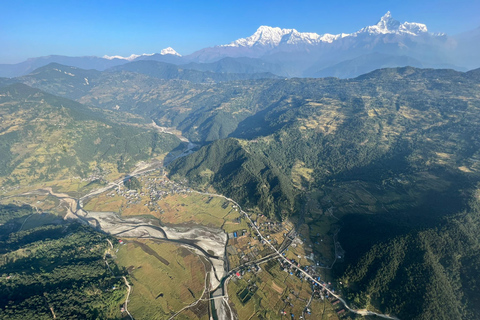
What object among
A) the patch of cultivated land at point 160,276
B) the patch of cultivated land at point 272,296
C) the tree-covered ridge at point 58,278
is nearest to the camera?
the tree-covered ridge at point 58,278

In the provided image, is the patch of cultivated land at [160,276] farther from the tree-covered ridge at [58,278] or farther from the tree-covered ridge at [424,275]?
the tree-covered ridge at [424,275]

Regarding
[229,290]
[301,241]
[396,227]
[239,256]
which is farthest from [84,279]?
[396,227]

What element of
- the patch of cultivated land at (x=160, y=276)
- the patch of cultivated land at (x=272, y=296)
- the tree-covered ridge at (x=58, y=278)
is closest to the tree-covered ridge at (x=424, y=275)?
the patch of cultivated land at (x=272, y=296)

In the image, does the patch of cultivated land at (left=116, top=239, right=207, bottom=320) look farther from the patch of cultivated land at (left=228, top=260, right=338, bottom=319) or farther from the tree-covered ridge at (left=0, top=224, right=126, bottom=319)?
the patch of cultivated land at (left=228, top=260, right=338, bottom=319)

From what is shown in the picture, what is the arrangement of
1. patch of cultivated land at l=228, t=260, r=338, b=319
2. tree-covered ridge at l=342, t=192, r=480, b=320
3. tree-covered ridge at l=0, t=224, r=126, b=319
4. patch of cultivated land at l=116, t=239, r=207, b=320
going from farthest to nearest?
patch of cultivated land at l=116, t=239, r=207, b=320
patch of cultivated land at l=228, t=260, r=338, b=319
tree-covered ridge at l=342, t=192, r=480, b=320
tree-covered ridge at l=0, t=224, r=126, b=319

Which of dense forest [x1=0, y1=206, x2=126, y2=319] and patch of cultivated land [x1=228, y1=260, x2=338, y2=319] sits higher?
dense forest [x1=0, y1=206, x2=126, y2=319]

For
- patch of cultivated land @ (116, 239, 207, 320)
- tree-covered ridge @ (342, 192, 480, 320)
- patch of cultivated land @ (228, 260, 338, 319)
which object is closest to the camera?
tree-covered ridge @ (342, 192, 480, 320)

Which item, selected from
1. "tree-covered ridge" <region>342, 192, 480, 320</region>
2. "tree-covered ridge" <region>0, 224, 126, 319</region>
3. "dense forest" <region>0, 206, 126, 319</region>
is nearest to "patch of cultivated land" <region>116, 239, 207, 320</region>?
"dense forest" <region>0, 206, 126, 319</region>

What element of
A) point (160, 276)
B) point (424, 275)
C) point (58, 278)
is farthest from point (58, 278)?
point (424, 275)
